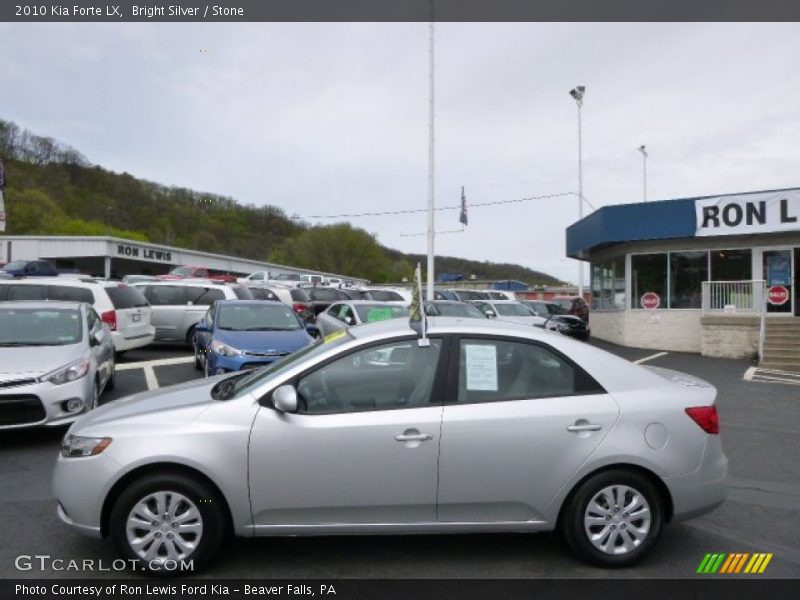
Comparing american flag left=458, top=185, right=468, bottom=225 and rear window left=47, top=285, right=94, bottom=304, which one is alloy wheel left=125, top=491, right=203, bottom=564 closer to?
rear window left=47, top=285, right=94, bottom=304

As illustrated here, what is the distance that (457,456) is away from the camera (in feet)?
13.4

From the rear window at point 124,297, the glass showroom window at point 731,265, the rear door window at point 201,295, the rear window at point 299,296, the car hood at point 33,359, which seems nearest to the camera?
the car hood at point 33,359

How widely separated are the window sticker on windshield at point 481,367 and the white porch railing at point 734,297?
15.8 metres

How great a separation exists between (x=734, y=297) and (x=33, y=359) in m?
17.4

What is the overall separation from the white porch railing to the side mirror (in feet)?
54.9

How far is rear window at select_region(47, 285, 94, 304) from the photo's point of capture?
1278 cm

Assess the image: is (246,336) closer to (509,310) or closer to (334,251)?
(509,310)

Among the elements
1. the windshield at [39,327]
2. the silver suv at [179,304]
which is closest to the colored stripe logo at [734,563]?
the windshield at [39,327]

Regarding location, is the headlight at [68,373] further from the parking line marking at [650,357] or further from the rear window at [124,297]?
the parking line marking at [650,357]

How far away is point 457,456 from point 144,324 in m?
11.1

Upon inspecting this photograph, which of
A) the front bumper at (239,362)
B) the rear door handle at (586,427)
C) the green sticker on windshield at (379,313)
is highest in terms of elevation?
the green sticker on windshield at (379,313)

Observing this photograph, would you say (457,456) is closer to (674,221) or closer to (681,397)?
(681,397)

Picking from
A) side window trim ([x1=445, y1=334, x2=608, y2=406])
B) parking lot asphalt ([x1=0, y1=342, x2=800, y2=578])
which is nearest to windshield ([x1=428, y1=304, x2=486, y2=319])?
parking lot asphalt ([x1=0, y1=342, x2=800, y2=578])

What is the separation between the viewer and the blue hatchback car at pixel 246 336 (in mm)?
9742
